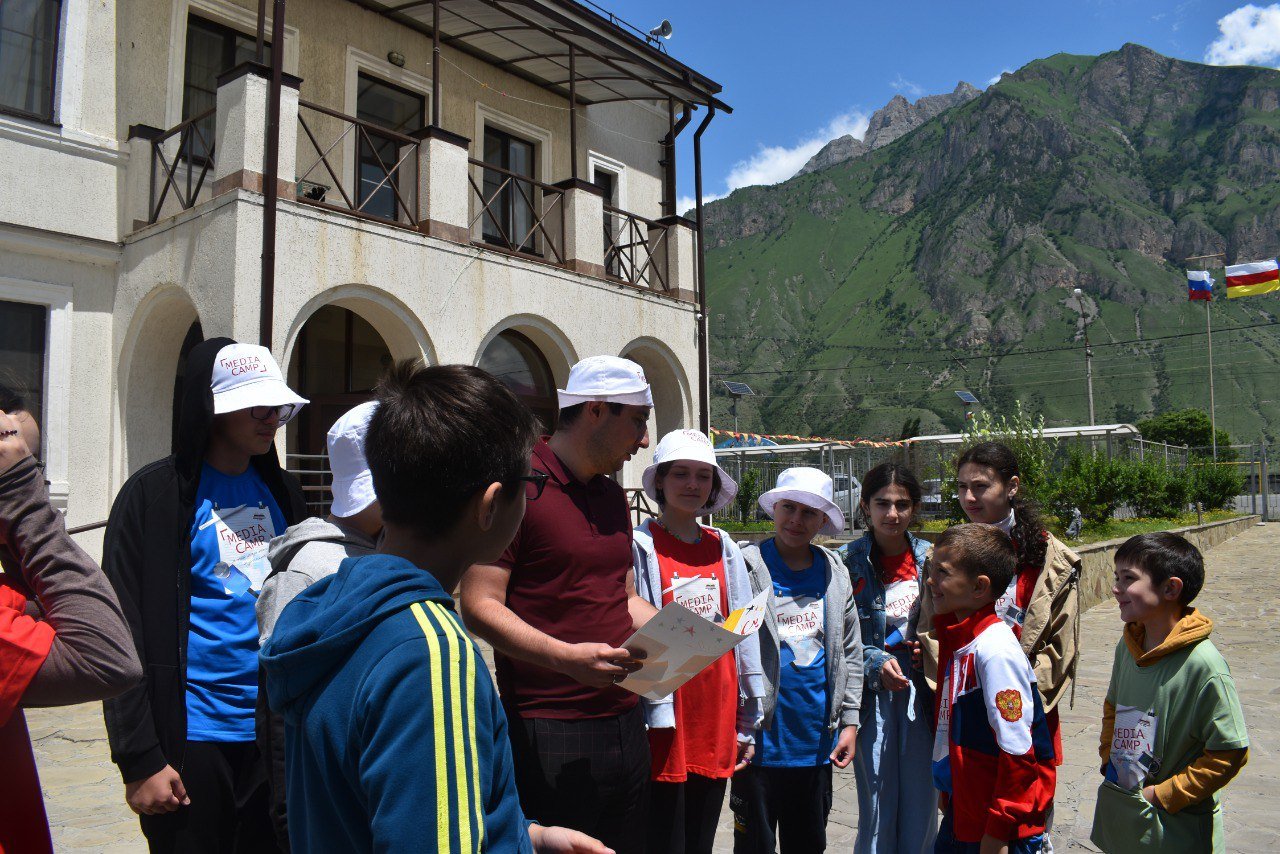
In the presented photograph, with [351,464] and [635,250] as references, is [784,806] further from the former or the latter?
[635,250]

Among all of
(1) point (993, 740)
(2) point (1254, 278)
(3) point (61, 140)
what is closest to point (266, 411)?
(1) point (993, 740)

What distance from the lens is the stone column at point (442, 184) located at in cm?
1015

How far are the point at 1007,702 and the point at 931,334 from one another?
5308 inches

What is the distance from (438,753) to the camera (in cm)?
119

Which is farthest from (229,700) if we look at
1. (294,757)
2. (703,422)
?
(703,422)

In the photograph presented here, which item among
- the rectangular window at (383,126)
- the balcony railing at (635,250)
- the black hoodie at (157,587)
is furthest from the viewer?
the balcony railing at (635,250)

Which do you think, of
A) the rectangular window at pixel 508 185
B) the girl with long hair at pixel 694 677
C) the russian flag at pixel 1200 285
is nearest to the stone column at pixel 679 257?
the rectangular window at pixel 508 185

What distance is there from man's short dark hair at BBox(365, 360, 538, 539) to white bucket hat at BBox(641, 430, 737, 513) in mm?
2066

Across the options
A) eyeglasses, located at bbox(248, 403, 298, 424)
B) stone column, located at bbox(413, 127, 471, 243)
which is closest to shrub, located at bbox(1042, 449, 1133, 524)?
stone column, located at bbox(413, 127, 471, 243)

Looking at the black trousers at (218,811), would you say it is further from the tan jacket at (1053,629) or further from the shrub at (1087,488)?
the shrub at (1087,488)

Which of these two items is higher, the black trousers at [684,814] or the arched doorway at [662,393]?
the arched doorway at [662,393]

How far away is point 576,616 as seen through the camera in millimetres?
2713

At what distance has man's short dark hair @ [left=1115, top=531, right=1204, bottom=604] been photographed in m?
3.22

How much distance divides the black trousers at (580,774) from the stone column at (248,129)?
7.52 meters
